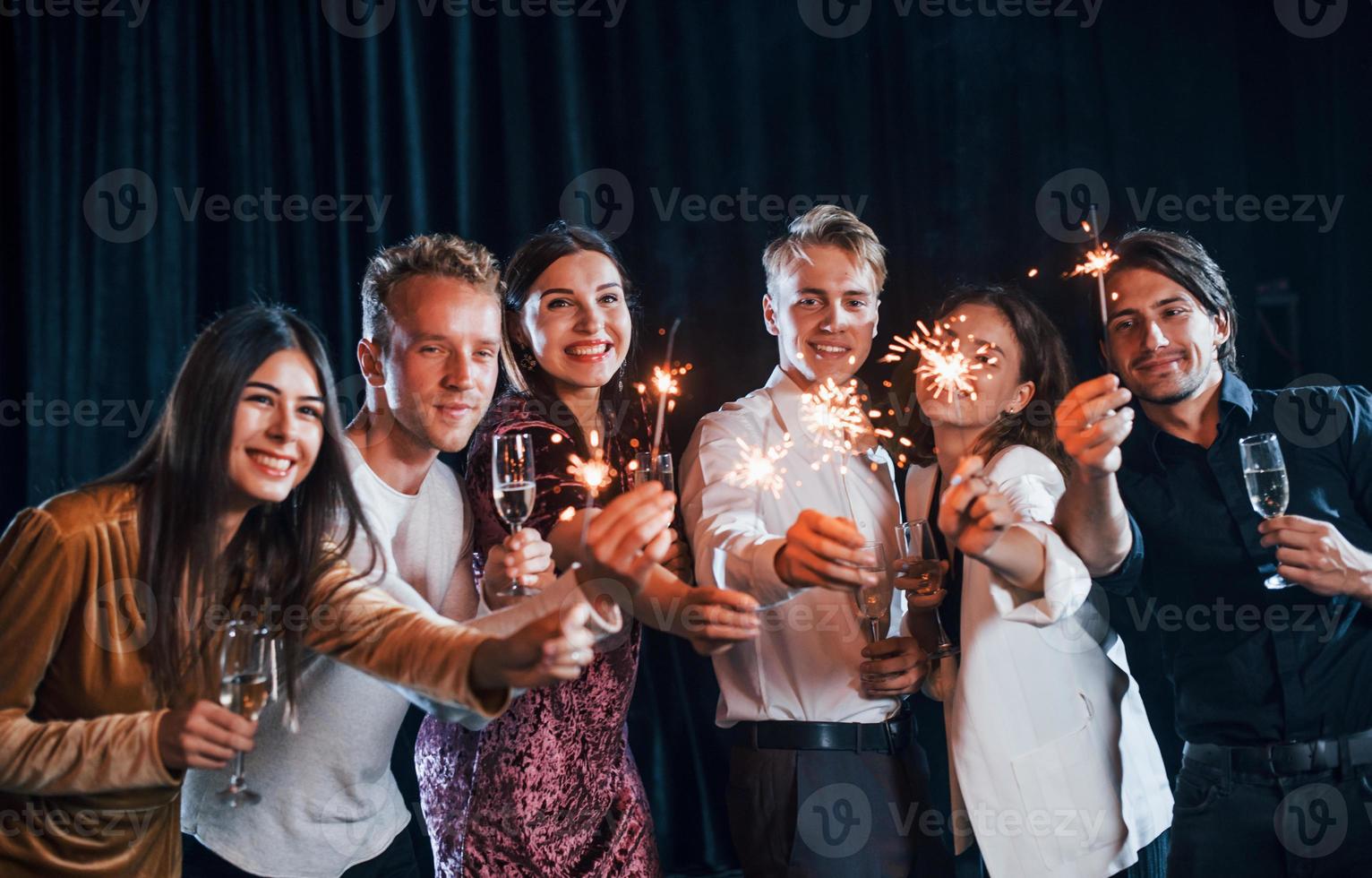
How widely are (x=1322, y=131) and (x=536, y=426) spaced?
3064 mm

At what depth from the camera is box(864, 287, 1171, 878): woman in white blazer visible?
2.21 meters

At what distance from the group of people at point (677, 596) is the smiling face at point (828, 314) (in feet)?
0.04

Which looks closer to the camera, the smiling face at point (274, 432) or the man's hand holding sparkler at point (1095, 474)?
the smiling face at point (274, 432)

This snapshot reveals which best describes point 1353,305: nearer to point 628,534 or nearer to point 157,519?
point 628,534

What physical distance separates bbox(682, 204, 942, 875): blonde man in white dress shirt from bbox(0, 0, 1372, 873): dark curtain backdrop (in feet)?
4.15

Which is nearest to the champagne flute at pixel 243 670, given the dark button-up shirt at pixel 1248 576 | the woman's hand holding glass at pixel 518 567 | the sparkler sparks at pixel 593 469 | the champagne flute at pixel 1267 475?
the woman's hand holding glass at pixel 518 567

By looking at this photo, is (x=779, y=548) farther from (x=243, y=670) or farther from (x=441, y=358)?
(x=243, y=670)

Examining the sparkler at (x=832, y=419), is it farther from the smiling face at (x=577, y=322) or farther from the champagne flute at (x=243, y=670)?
the champagne flute at (x=243, y=670)

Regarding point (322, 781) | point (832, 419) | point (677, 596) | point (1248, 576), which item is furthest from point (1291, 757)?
point (322, 781)

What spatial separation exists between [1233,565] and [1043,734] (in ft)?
2.12

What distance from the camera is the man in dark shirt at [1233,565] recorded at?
234 cm

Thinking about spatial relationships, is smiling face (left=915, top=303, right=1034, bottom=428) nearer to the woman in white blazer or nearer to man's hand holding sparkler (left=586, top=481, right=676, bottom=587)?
the woman in white blazer

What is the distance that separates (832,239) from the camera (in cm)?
273

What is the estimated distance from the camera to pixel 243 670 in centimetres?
178
